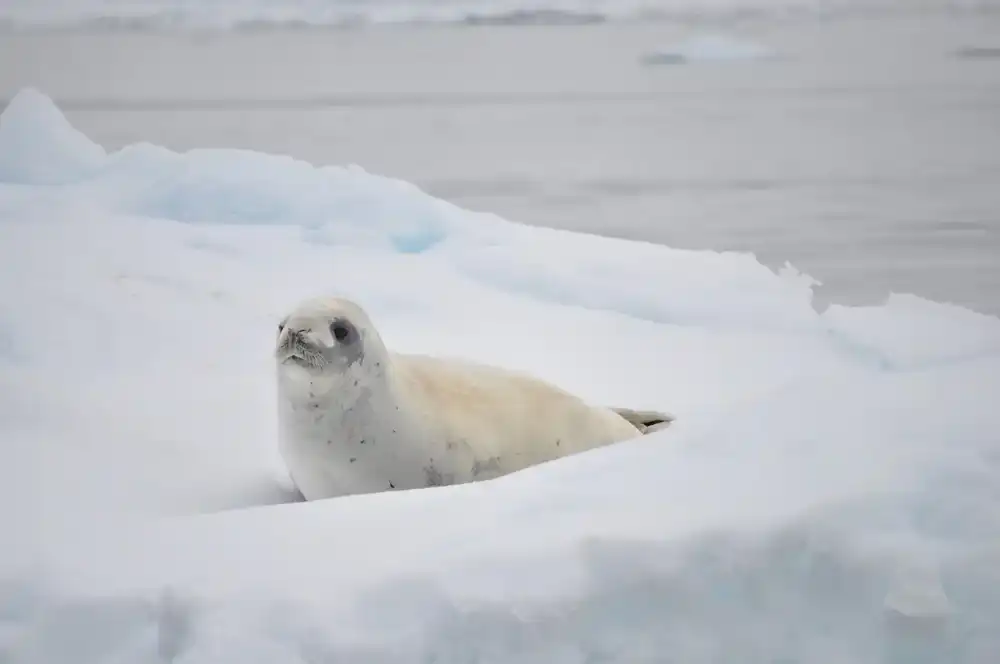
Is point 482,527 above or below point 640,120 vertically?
below

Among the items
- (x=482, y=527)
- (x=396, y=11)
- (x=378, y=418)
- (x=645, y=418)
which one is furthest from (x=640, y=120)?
(x=482, y=527)

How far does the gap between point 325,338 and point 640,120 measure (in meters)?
2.89

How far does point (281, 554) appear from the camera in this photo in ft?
4.54

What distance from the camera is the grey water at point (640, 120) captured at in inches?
151

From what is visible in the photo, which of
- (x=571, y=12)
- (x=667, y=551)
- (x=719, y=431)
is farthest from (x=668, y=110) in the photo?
(x=667, y=551)

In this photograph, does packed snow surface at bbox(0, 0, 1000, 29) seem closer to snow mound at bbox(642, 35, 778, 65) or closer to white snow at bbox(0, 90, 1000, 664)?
snow mound at bbox(642, 35, 778, 65)

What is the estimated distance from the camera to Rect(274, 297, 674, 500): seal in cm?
203

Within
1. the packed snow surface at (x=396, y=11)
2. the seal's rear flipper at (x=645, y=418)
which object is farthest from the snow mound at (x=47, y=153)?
the seal's rear flipper at (x=645, y=418)

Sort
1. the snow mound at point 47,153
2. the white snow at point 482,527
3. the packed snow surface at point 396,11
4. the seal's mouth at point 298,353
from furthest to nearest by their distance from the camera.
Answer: the snow mound at point 47,153
the packed snow surface at point 396,11
the seal's mouth at point 298,353
the white snow at point 482,527

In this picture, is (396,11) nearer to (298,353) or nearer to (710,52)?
(710,52)

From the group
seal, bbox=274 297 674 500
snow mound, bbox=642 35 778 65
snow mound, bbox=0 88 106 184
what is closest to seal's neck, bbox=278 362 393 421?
seal, bbox=274 297 674 500

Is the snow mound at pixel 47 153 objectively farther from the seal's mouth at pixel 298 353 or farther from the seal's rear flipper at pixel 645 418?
the seal's mouth at pixel 298 353

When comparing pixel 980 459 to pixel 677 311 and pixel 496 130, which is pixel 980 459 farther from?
pixel 496 130

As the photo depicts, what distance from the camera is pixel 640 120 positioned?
4578 millimetres
